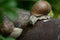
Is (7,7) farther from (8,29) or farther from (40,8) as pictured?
(40,8)

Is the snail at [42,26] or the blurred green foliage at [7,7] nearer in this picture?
the blurred green foliage at [7,7]

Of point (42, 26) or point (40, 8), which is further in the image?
point (40, 8)

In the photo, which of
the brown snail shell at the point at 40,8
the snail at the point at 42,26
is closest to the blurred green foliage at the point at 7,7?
the snail at the point at 42,26

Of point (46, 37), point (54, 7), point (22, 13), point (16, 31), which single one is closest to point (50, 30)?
point (46, 37)

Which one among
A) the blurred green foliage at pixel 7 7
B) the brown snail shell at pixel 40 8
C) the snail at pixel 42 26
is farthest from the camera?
the brown snail shell at pixel 40 8

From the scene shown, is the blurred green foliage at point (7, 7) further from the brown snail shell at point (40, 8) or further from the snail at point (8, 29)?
the brown snail shell at point (40, 8)

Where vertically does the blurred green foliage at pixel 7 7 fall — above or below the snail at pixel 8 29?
below

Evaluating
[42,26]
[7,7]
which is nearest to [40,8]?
[42,26]

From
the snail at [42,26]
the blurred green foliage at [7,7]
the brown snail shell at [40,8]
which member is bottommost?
the blurred green foliage at [7,7]

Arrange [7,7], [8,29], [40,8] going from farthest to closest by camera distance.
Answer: [40,8]
[8,29]
[7,7]

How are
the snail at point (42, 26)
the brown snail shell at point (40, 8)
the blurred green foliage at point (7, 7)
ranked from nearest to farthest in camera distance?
the blurred green foliage at point (7, 7)
the snail at point (42, 26)
the brown snail shell at point (40, 8)
